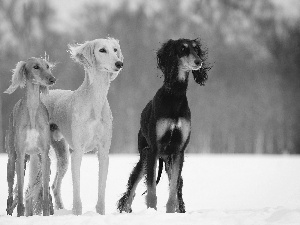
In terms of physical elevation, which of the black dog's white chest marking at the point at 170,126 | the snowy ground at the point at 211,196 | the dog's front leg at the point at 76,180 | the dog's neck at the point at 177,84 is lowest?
the snowy ground at the point at 211,196

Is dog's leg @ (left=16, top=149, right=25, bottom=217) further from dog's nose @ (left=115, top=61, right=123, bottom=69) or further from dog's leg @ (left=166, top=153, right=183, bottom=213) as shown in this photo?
dog's leg @ (left=166, top=153, right=183, bottom=213)

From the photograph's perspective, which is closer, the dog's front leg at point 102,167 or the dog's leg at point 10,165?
the dog's front leg at point 102,167

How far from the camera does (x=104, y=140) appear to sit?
556cm

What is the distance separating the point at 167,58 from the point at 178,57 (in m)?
0.13

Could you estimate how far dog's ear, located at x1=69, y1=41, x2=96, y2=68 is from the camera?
5.62 meters

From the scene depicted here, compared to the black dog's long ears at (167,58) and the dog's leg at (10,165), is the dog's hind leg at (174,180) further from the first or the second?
the dog's leg at (10,165)

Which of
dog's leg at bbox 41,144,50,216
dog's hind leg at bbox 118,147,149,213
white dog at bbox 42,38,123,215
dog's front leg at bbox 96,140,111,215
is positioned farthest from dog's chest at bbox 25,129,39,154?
dog's hind leg at bbox 118,147,149,213

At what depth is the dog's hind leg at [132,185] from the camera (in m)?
6.26

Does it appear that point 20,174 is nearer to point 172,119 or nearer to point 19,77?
point 19,77

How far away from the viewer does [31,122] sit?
18.3 ft

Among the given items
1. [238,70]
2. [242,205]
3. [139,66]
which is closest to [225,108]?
[238,70]

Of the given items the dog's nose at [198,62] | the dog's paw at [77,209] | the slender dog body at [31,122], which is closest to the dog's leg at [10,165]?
the slender dog body at [31,122]

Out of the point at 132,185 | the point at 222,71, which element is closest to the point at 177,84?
the point at 132,185

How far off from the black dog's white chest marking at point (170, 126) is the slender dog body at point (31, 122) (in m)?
1.11
